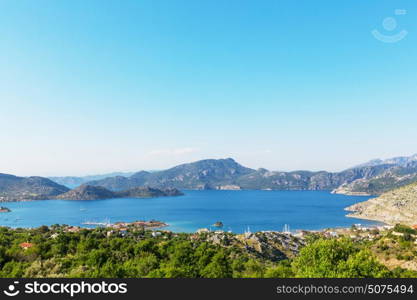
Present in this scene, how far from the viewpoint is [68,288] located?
30.4 feet

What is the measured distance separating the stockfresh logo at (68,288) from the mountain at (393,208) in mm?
123366

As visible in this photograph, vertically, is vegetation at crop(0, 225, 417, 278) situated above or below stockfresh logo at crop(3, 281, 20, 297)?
below

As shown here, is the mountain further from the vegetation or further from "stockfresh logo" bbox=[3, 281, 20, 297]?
"stockfresh logo" bbox=[3, 281, 20, 297]

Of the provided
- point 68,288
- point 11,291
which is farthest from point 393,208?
point 11,291

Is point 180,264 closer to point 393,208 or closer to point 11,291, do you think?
point 11,291

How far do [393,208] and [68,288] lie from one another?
471 feet

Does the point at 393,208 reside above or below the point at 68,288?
below

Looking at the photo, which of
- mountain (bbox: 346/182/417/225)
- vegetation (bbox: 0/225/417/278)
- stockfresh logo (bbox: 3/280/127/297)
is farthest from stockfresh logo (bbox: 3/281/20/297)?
mountain (bbox: 346/182/417/225)

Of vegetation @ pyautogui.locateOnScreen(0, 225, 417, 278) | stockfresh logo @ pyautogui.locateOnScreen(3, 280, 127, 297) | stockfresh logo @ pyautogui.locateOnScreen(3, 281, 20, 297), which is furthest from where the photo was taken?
vegetation @ pyautogui.locateOnScreen(0, 225, 417, 278)

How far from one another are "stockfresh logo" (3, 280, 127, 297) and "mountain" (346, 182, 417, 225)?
405ft

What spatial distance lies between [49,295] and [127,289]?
2.41m

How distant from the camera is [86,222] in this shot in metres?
123

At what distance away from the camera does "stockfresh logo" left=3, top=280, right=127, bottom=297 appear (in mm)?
9180

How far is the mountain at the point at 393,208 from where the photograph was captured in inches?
4470
